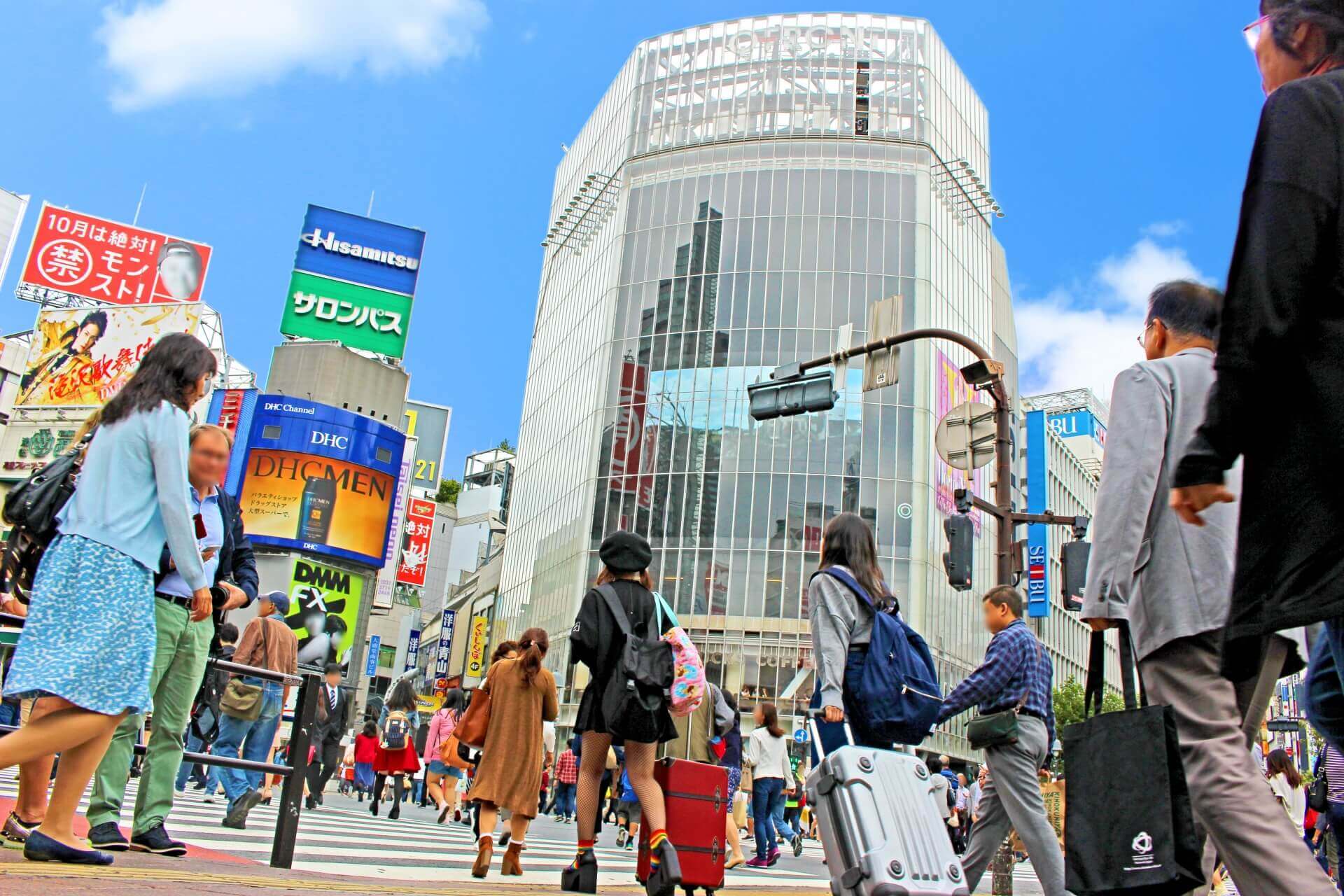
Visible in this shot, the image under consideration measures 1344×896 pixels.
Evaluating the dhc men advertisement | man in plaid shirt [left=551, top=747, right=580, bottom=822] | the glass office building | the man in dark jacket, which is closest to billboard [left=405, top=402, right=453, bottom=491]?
the glass office building

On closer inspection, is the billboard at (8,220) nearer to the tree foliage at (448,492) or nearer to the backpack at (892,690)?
the tree foliage at (448,492)

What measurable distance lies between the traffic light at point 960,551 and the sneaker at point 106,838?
300 inches

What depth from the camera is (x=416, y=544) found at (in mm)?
67438

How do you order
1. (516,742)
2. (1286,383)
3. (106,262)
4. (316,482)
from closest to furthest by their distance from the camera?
(1286,383) → (516,742) → (316,482) → (106,262)

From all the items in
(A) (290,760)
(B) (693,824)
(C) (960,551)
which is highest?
(C) (960,551)

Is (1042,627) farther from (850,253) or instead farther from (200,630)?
(200,630)

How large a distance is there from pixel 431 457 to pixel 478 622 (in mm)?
29451

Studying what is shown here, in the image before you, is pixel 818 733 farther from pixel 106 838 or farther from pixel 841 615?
pixel 106 838

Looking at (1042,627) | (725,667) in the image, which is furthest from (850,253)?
(1042,627)

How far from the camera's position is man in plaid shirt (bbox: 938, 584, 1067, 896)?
4961 millimetres

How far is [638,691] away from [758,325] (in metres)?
45.0

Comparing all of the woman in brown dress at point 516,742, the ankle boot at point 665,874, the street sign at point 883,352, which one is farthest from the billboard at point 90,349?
the ankle boot at point 665,874

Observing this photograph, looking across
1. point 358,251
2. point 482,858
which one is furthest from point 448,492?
point 482,858

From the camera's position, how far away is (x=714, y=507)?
153 feet
